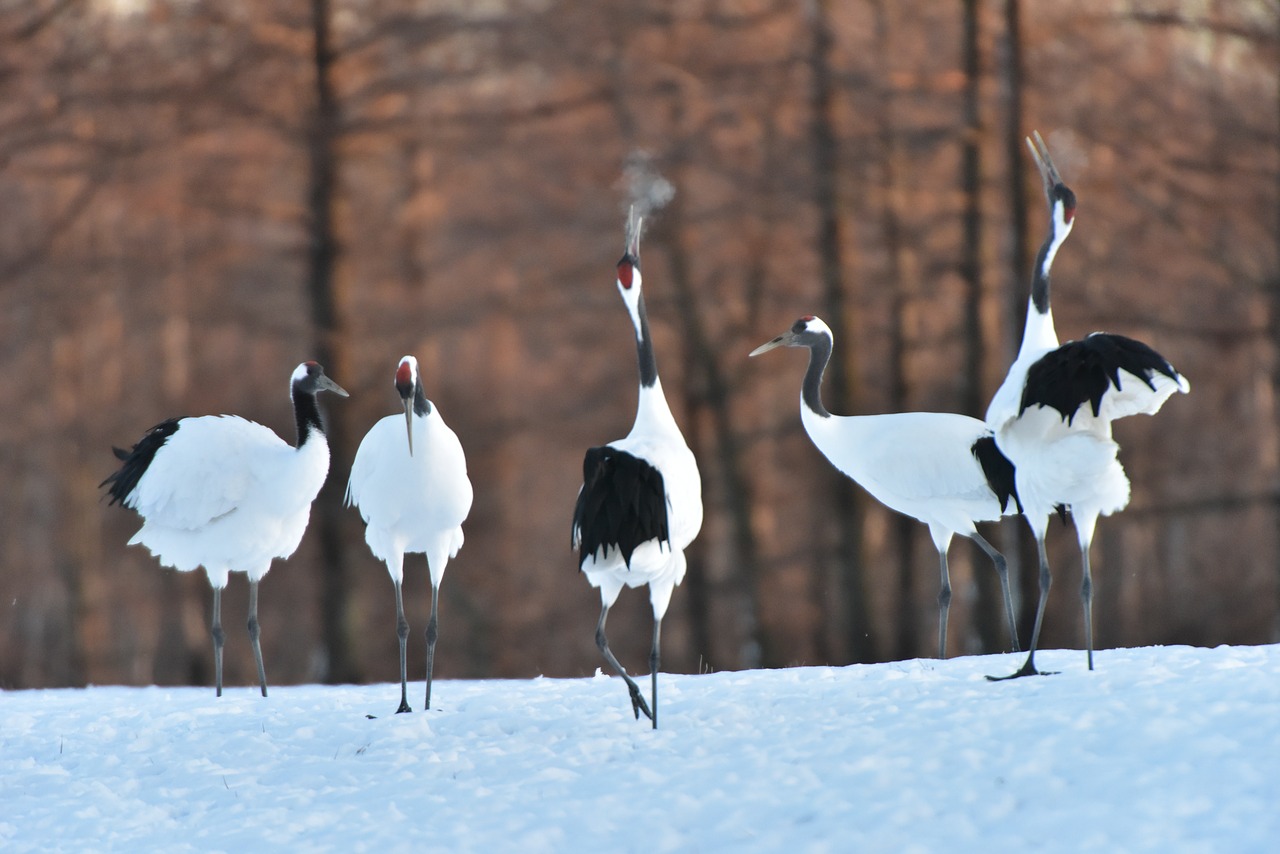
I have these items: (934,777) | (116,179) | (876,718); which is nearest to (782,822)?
(934,777)

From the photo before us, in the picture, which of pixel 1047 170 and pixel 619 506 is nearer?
pixel 619 506

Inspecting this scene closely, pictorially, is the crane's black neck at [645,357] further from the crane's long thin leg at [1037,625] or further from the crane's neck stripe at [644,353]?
the crane's long thin leg at [1037,625]

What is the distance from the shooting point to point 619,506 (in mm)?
7703

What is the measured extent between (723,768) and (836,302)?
7.85 m

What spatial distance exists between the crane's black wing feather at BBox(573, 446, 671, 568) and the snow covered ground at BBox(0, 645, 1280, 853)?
1008 millimetres

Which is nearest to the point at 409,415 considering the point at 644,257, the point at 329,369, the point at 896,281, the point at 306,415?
the point at 306,415

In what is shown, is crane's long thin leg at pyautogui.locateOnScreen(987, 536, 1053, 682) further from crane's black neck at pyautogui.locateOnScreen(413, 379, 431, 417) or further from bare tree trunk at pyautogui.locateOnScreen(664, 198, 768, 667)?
bare tree trunk at pyautogui.locateOnScreen(664, 198, 768, 667)

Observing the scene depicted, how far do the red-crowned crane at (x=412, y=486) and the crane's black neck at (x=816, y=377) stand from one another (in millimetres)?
2426

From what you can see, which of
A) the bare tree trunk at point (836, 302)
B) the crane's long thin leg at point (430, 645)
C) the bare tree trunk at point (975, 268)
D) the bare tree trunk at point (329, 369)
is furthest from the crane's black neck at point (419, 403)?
the bare tree trunk at point (975, 268)

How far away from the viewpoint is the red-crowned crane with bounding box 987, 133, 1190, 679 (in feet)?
24.7

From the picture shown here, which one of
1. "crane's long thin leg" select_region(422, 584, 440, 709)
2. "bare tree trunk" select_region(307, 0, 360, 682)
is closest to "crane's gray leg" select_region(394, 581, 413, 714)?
"crane's long thin leg" select_region(422, 584, 440, 709)

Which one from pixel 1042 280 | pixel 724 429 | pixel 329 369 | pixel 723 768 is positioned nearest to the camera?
pixel 723 768

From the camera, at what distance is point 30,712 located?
32.2 ft

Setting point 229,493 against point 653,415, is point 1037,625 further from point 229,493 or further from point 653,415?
point 229,493
